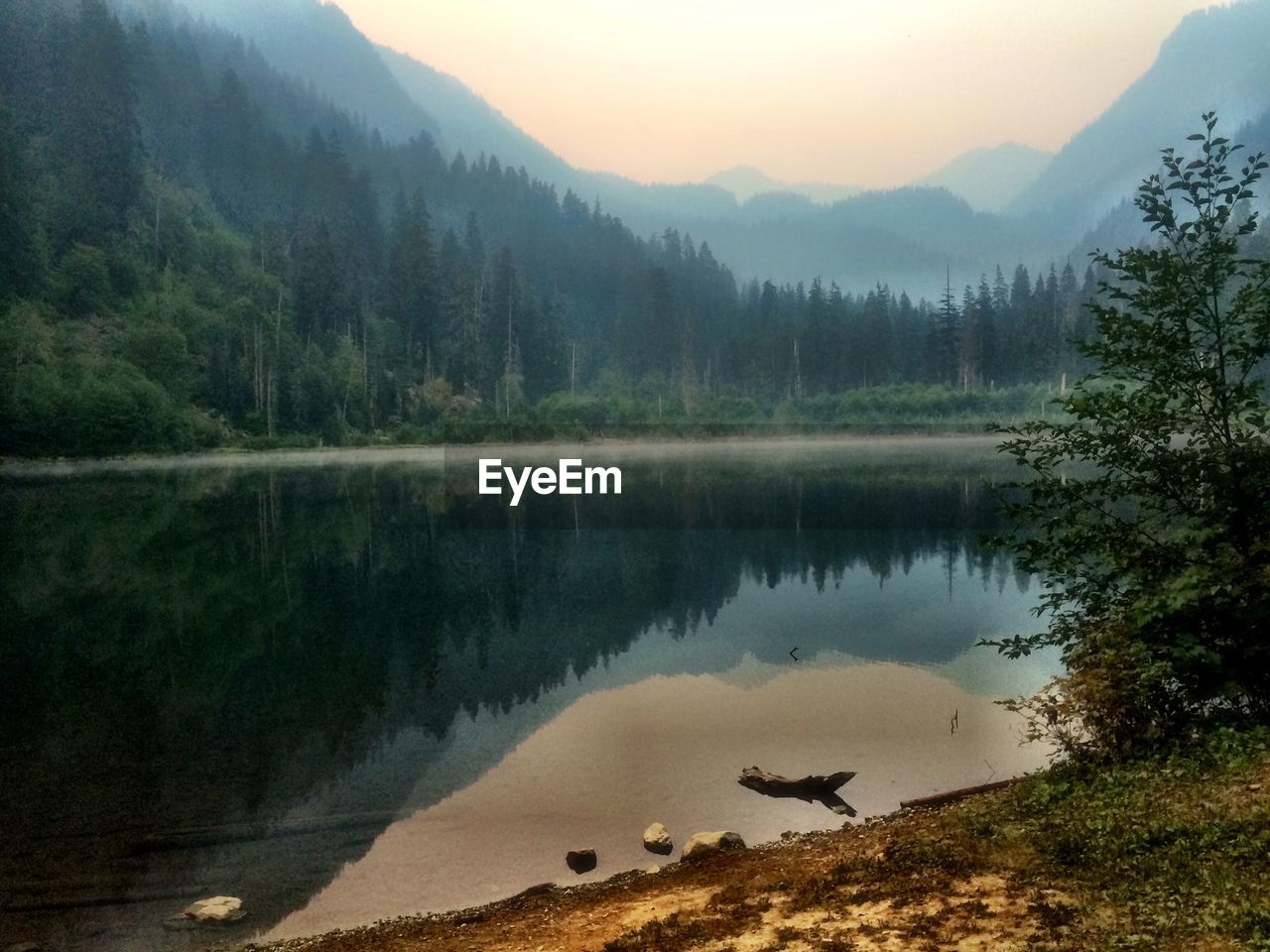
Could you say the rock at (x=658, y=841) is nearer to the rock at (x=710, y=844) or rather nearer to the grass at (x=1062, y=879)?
the rock at (x=710, y=844)

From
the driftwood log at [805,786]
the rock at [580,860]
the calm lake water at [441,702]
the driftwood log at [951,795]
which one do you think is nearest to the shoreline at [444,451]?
the calm lake water at [441,702]

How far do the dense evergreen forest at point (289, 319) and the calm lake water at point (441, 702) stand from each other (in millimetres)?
64304

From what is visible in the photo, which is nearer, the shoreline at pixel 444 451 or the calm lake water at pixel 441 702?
the calm lake water at pixel 441 702

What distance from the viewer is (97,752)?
623 inches

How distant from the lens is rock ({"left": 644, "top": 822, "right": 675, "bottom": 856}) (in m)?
11.2

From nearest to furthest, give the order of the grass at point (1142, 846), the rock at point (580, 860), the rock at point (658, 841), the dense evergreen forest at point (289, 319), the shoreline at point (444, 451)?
the grass at point (1142, 846) < the rock at point (580, 860) < the rock at point (658, 841) < the shoreline at point (444, 451) < the dense evergreen forest at point (289, 319)

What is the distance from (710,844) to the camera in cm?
1059

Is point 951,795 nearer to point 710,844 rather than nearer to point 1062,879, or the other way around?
point 710,844

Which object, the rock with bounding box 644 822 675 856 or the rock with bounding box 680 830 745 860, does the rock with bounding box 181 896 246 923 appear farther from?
the rock with bounding box 680 830 745 860

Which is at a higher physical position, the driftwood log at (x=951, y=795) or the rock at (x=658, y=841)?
the driftwood log at (x=951, y=795)

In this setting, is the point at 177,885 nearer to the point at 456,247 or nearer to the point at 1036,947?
the point at 1036,947

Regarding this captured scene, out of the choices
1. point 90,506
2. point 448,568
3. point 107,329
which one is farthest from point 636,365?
point 448,568

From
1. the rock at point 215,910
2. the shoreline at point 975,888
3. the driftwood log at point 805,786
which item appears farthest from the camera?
the driftwood log at point 805,786

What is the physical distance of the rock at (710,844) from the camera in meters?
10.5
